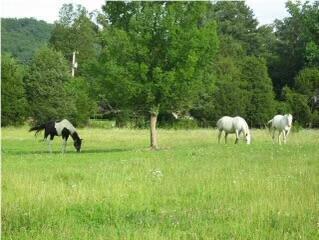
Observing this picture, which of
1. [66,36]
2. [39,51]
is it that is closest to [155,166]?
[39,51]

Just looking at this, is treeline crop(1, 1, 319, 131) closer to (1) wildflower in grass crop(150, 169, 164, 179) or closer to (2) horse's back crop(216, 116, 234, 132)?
(2) horse's back crop(216, 116, 234, 132)

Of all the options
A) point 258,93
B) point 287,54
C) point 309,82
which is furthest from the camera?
point 287,54

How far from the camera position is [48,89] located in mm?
58469

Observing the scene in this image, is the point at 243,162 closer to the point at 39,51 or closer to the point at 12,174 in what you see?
the point at 12,174

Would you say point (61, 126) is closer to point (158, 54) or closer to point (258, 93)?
point (158, 54)

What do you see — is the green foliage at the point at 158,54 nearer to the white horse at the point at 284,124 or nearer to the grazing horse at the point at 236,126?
the grazing horse at the point at 236,126

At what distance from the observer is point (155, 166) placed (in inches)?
646

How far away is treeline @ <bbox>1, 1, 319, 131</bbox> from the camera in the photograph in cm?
2834

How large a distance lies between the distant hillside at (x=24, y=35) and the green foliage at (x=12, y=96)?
55.6 meters

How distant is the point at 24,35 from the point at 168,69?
108004 millimetres

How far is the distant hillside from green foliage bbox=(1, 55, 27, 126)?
182ft

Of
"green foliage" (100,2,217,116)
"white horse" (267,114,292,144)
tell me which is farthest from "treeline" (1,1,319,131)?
"white horse" (267,114,292,144)

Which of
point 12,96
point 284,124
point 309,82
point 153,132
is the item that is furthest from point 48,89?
point 284,124

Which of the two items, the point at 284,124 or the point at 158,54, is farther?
the point at 284,124
